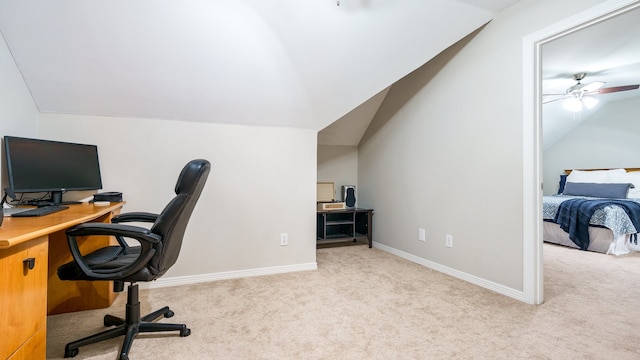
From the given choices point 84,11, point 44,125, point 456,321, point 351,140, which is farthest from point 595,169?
point 44,125

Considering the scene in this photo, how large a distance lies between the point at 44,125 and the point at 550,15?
3.65 metres

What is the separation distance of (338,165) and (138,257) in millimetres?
3115

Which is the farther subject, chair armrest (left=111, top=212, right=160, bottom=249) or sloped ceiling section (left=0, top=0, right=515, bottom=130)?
chair armrest (left=111, top=212, right=160, bottom=249)

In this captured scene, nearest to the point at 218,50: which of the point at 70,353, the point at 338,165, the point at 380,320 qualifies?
the point at 70,353

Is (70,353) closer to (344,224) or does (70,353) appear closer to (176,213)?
(176,213)

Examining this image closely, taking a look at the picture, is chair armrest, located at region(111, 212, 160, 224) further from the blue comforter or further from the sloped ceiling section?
the blue comforter

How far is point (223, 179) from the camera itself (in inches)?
104

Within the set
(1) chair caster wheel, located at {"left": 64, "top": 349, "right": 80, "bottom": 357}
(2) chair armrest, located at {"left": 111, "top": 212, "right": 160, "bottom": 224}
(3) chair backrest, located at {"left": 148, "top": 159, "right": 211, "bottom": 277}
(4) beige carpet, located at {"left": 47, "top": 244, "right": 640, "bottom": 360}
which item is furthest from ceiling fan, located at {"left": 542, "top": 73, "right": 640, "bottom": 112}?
(1) chair caster wheel, located at {"left": 64, "top": 349, "right": 80, "bottom": 357}

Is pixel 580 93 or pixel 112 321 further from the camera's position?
pixel 580 93

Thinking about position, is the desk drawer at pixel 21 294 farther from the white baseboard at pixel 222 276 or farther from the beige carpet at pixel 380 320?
the white baseboard at pixel 222 276

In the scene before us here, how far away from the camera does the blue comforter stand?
3561mm

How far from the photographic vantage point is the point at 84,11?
5.60 ft

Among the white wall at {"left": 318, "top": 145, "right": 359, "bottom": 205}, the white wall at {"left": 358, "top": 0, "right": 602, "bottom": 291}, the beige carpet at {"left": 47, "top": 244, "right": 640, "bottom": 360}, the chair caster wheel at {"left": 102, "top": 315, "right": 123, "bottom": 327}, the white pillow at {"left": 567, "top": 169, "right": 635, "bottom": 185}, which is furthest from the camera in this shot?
the white pillow at {"left": 567, "top": 169, "right": 635, "bottom": 185}

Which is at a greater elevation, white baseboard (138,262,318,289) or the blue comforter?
the blue comforter
